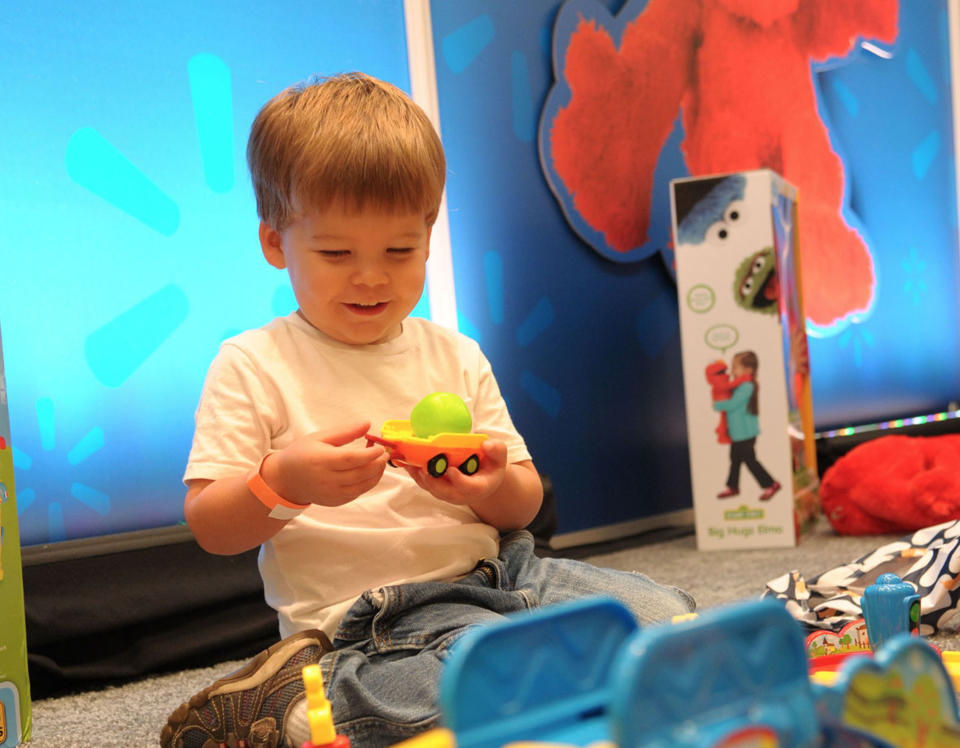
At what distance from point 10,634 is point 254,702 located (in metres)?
0.35

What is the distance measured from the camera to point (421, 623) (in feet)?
2.66

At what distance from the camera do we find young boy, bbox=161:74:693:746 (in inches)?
30.6

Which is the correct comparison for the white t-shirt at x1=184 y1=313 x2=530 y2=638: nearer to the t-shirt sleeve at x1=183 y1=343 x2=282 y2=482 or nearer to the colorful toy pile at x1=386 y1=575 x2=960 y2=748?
the t-shirt sleeve at x1=183 y1=343 x2=282 y2=482

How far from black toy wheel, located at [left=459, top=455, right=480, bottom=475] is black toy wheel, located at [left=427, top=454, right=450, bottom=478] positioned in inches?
0.8

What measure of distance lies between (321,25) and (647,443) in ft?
3.34

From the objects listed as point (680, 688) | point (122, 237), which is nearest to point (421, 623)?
point (680, 688)

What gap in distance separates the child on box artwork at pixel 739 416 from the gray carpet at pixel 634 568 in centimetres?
13

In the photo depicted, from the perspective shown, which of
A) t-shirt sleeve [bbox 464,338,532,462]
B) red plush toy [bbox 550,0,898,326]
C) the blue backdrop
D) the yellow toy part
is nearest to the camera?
the yellow toy part

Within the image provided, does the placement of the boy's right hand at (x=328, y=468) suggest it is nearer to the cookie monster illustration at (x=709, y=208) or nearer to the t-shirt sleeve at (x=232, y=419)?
the t-shirt sleeve at (x=232, y=419)

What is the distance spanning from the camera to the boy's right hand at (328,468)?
28.8 inches

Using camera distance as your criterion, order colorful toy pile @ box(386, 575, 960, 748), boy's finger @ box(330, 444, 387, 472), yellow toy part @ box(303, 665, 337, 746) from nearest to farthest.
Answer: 1. colorful toy pile @ box(386, 575, 960, 748)
2. yellow toy part @ box(303, 665, 337, 746)
3. boy's finger @ box(330, 444, 387, 472)

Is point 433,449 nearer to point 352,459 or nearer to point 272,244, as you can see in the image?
point 352,459

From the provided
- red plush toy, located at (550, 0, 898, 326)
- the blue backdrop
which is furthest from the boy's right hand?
red plush toy, located at (550, 0, 898, 326)

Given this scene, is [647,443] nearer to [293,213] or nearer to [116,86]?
[116,86]
